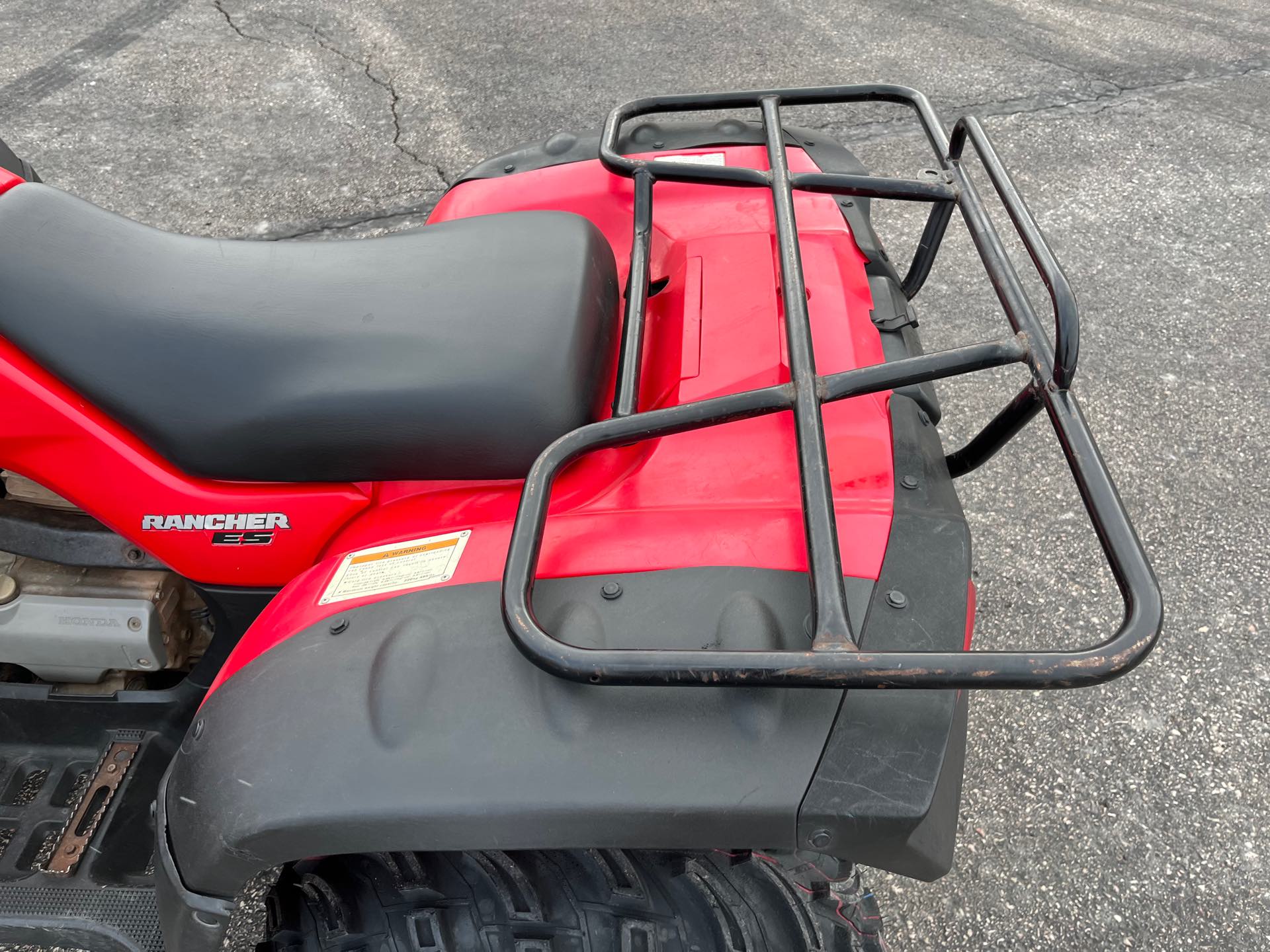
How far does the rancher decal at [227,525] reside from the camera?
113cm

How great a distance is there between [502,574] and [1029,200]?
118 inches

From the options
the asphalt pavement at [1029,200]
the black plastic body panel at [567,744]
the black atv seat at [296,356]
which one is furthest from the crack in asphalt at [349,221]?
the black plastic body panel at [567,744]

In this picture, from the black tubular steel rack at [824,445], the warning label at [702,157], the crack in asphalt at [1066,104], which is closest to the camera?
the black tubular steel rack at [824,445]

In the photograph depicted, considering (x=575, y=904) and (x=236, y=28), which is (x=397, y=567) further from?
(x=236, y=28)

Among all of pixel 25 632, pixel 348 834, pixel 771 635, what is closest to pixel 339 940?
pixel 348 834

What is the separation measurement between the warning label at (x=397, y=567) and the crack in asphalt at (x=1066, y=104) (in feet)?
9.97

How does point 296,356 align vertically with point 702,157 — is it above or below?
above

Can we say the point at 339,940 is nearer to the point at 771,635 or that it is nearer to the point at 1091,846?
the point at 771,635

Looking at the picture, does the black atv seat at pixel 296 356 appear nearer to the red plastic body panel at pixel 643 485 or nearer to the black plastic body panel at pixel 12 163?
the red plastic body panel at pixel 643 485

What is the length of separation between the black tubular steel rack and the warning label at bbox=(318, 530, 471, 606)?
17 centimetres

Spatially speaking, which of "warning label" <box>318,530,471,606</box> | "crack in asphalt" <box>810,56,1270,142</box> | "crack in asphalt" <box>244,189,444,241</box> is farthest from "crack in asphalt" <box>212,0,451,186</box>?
"warning label" <box>318,530,471,606</box>

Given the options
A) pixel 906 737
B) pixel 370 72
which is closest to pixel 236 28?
pixel 370 72

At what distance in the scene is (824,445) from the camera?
862mm

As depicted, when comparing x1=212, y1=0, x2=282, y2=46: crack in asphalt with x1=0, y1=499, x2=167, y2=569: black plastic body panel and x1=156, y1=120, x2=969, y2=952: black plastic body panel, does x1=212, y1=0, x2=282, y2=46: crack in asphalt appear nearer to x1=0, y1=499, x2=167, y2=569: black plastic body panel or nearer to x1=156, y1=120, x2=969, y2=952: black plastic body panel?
x1=0, y1=499, x2=167, y2=569: black plastic body panel
